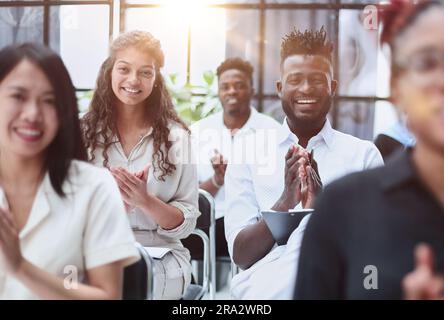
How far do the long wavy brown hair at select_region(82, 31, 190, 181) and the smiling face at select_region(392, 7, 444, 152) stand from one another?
2.43 feet

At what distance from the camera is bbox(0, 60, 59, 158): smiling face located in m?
1.72

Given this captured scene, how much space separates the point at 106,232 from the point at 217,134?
1.71 ft

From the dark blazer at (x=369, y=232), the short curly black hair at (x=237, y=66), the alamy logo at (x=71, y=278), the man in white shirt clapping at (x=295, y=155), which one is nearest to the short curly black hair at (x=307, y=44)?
the man in white shirt clapping at (x=295, y=155)

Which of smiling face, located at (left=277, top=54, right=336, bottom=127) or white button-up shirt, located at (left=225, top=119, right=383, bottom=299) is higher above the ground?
smiling face, located at (left=277, top=54, right=336, bottom=127)

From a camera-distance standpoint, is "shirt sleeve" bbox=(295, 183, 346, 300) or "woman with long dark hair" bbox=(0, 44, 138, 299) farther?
"woman with long dark hair" bbox=(0, 44, 138, 299)

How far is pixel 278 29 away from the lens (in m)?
1.97

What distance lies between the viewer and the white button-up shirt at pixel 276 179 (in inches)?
→ 76.1

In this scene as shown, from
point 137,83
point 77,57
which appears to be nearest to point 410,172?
point 137,83

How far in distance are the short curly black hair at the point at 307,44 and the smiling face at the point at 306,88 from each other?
0.05 feet

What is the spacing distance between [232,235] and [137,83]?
55cm

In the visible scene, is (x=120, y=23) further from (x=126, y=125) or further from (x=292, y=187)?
(x=292, y=187)

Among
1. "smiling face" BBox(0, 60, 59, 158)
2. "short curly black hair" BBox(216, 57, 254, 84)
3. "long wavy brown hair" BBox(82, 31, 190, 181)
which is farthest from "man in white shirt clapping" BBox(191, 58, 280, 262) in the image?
"smiling face" BBox(0, 60, 59, 158)

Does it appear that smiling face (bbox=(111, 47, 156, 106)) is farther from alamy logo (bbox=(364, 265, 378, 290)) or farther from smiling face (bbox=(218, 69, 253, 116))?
alamy logo (bbox=(364, 265, 378, 290))
